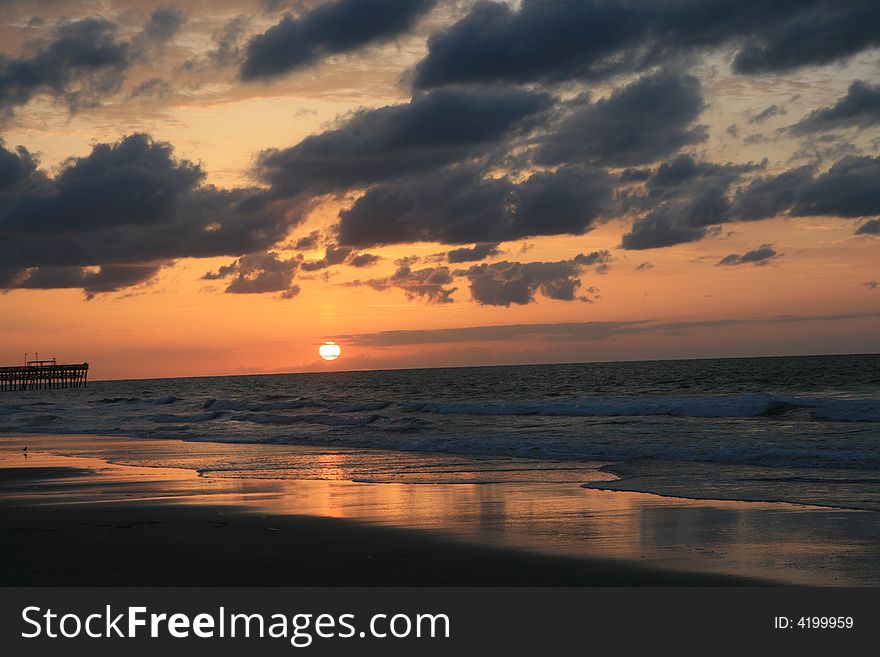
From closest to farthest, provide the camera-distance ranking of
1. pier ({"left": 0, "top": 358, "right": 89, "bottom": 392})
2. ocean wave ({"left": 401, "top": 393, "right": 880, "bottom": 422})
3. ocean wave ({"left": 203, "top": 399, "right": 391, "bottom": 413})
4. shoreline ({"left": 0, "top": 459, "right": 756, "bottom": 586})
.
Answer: shoreline ({"left": 0, "top": 459, "right": 756, "bottom": 586}), ocean wave ({"left": 401, "top": 393, "right": 880, "bottom": 422}), ocean wave ({"left": 203, "top": 399, "right": 391, "bottom": 413}), pier ({"left": 0, "top": 358, "right": 89, "bottom": 392})

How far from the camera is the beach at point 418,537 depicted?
10.3 meters

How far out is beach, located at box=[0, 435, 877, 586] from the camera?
10.3 meters

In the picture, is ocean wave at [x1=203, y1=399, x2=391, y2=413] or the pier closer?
ocean wave at [x1=203, y1=399, x2=391, y2=413]

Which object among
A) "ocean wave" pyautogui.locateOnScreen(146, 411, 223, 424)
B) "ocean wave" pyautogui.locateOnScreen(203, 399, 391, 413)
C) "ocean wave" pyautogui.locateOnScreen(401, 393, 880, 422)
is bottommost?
"ocean wave" pyautogui.locateOnScreen(146, 411, 223, 424)

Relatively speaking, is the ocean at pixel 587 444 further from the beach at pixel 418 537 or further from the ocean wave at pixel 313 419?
the beach at pixel 418 537

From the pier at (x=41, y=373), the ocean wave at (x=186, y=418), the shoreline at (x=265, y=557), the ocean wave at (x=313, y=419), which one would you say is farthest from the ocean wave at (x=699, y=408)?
the pier at (x=41, y=373)

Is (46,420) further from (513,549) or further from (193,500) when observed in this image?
(513,549)

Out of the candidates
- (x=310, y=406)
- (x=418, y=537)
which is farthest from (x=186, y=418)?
(x=418, y=537)

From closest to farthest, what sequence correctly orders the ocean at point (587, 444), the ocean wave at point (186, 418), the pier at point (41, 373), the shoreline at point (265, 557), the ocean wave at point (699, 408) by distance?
the shoreline at point (265, 557) < the ocean at point (587, 444) < the ocean wave at point (699, 408) < the ocean wave at point (186, 418) < the pier at point (41, 373)

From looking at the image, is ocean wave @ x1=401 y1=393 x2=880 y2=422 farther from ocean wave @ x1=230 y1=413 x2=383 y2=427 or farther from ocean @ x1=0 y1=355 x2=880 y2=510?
ocean wave @ x1=230 y1=413 x2=383 y2=427

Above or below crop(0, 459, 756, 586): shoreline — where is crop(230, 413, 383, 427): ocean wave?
below

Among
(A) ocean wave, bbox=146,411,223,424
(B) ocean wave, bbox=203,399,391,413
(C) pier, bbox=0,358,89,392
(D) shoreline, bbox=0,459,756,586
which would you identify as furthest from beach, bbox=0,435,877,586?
(C) pier, bbox=0,358,89,392

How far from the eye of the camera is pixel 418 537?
1273 cm

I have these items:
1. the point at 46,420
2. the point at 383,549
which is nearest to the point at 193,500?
the point at 383,549
